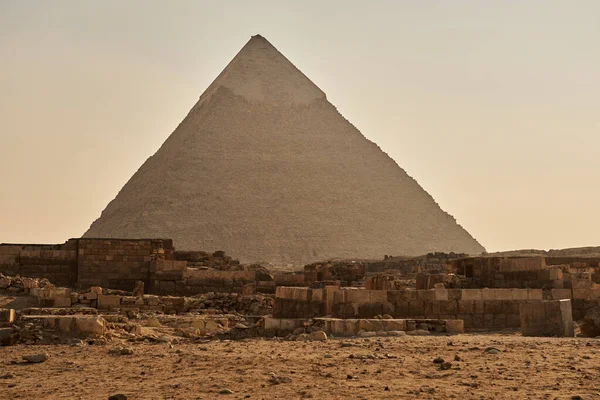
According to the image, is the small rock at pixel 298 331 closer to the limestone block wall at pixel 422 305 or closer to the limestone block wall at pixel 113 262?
the limestone block wall at pixel 422 305

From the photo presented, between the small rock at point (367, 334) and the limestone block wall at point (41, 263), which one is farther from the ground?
the limestone block wall at point (41, 263)

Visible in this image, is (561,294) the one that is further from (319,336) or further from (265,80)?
(265,80)

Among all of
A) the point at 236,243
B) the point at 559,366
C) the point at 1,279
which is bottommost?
the point at 559,366

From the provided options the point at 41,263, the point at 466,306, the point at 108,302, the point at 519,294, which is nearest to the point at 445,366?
the point at 466,306

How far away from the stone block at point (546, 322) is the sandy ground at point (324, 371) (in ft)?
2.68

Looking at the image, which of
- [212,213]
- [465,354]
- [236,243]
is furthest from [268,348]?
[212,213]

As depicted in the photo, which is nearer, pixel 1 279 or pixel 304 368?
pixel 304 368

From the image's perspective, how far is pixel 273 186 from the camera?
378 feet

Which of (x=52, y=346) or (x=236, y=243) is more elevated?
(x=236, y=243)

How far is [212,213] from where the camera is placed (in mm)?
108812

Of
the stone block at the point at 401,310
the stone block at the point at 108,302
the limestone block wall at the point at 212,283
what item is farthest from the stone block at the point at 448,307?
the limestone block wall at the point at 212,283

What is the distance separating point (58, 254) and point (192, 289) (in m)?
2.53

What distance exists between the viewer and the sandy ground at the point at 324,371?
5922 millimetres

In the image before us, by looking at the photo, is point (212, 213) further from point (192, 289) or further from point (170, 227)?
point (192, 289)
